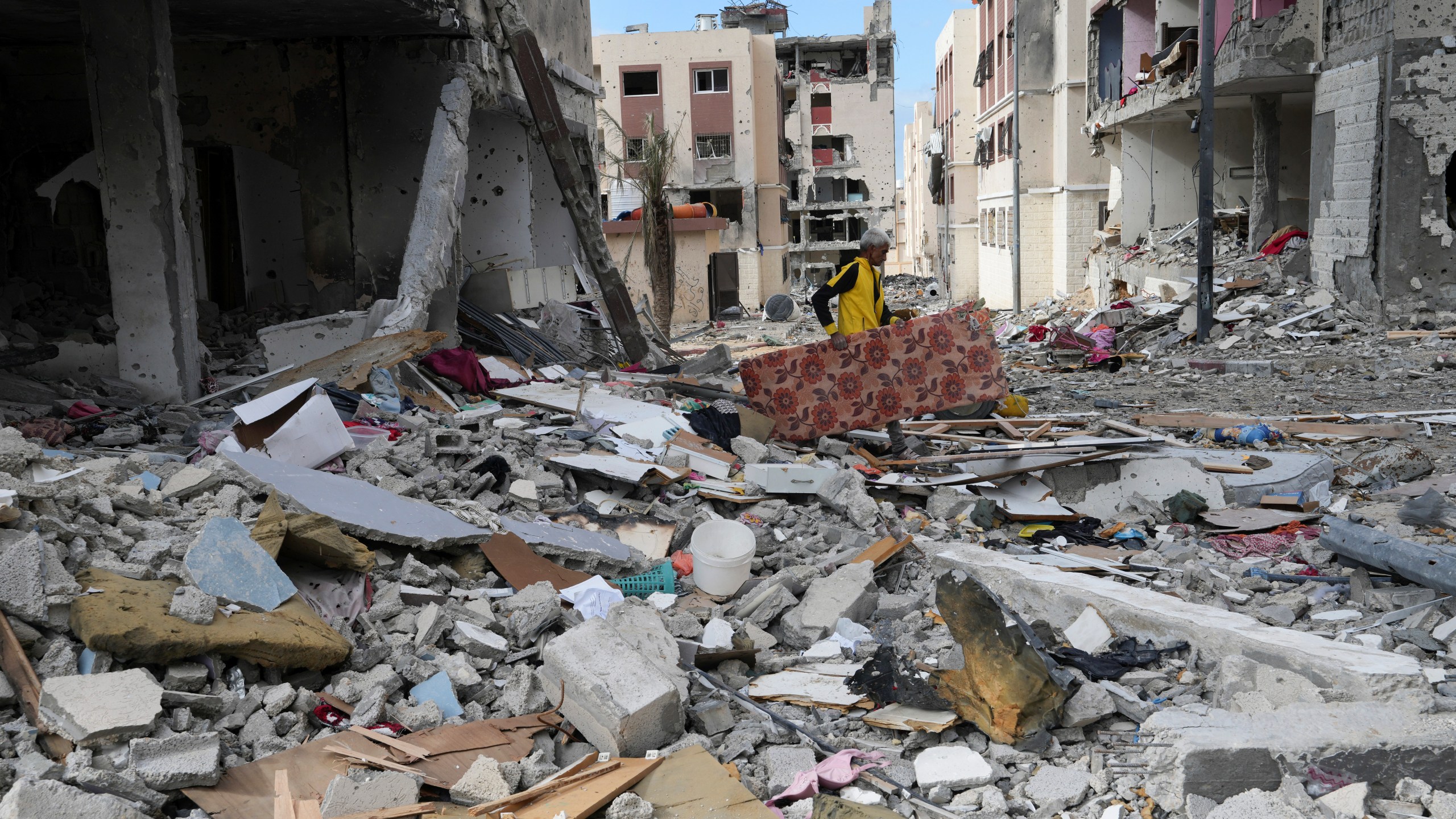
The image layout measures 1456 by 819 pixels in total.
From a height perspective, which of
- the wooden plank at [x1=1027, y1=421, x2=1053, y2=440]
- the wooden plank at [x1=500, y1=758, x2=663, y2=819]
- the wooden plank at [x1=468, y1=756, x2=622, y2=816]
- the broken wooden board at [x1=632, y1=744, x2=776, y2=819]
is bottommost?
the broken wooden board at [x1=632, y1=744, x2=776, y2=819]

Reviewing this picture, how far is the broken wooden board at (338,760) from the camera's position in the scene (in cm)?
286

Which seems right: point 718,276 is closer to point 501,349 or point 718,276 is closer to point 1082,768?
point 501,349

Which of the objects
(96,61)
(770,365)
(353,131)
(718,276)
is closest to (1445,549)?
(770,365)

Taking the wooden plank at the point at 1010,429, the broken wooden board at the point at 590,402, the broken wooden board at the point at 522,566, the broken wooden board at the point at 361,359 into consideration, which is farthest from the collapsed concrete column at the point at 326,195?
the broken wooden board at the point at 522,566

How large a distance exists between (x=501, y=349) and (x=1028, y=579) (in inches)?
265

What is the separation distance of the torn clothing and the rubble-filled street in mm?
38

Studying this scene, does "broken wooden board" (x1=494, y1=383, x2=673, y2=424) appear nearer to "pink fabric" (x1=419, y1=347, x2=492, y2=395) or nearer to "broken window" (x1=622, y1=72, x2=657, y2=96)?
"pink fabric" (x1=419, y1=347, x2=492, y2=395)

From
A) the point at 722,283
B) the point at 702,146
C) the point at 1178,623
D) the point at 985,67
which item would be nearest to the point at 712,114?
the point at 702,146

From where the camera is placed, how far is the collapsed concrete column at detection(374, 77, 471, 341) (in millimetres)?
8438

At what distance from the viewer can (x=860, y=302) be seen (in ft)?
25.4

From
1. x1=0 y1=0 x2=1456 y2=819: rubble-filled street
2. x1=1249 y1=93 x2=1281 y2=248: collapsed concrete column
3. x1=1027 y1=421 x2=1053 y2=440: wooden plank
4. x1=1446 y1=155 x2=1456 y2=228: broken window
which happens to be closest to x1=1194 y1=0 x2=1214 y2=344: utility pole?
x1=0 y1=0 x2=1456 y2=819: rubble-filled street

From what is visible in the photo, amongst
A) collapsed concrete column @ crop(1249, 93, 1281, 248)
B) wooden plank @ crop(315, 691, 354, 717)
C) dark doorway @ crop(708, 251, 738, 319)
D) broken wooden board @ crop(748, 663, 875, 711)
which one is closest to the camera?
wooden plank @ crop(315, 691, 354, 717)

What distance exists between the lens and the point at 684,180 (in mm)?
37406

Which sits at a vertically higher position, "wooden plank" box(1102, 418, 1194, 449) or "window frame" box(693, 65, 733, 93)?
"window frame" box(693, 65, 733, 93)
